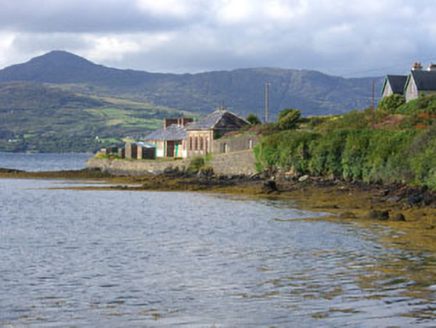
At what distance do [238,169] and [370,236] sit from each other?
34.6 m

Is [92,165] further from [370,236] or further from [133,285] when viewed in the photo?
[133,285]

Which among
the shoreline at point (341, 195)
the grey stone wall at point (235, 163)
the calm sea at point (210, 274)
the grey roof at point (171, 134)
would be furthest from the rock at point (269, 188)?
the grey roof at point (171, 134)

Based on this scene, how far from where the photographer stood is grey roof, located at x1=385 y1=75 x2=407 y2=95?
74.8m

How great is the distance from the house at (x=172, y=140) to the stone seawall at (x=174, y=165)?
6.79 meters

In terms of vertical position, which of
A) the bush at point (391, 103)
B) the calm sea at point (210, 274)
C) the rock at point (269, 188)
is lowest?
the calm sea at point (210, 274)

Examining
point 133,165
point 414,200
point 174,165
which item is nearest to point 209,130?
point 174,165

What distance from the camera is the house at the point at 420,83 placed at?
6862cm

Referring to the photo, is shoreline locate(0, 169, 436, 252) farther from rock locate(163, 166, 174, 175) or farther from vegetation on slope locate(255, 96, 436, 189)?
vegetation on slope locate(255, 96, 436, 189)

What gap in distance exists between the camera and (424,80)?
69.2 m

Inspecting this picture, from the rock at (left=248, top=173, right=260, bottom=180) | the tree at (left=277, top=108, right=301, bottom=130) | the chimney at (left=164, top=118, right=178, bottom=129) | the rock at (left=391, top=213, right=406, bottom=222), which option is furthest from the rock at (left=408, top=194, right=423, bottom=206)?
the chimney at (left=164, top=118, right=178, bottom=129)

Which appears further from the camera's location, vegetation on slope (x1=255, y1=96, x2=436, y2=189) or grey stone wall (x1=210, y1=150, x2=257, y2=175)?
grey stone wall (x1=210, y1=150, x2=257, y2=175)

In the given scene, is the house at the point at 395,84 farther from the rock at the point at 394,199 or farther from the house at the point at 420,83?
the rock at the point at 394,199

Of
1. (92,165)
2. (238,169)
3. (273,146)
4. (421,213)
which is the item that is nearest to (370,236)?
(421,213)

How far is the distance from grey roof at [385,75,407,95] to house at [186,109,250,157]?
14586 millimetres
